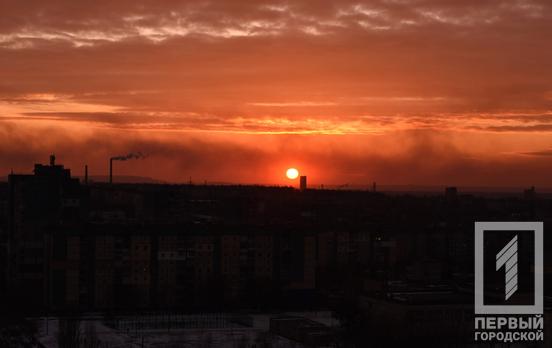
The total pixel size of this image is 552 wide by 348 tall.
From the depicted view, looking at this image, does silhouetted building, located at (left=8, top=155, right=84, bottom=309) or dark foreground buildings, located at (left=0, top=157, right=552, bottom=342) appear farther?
silhouetted building, located at (left=8, top=155, right=84, bottom=309)

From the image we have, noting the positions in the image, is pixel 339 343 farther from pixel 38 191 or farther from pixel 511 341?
pixel 38 191

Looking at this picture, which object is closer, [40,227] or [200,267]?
[200,267]

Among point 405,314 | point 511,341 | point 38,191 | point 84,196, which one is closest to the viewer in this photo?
point 511,341

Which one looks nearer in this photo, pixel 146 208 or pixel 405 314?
pixel 405 314

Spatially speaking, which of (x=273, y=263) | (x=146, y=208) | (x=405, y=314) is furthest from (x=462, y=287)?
(x=146, y=208)

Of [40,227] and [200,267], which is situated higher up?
[40,227]

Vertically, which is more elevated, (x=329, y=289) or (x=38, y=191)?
(x=38, y=191)

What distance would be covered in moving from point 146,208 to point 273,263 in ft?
50.0

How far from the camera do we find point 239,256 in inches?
840

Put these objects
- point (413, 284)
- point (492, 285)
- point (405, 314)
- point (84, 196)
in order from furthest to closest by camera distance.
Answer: point (84, 196)
point (413, 284)
point (492, 285)
point (405, 314)

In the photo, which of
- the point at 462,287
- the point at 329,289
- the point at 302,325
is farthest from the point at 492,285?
the point at 329,289

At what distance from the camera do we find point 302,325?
628 inches

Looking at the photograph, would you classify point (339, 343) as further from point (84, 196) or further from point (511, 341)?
point (84, 196)

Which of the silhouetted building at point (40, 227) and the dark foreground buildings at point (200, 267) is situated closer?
the dark foreground buildings at point (200, 267)
